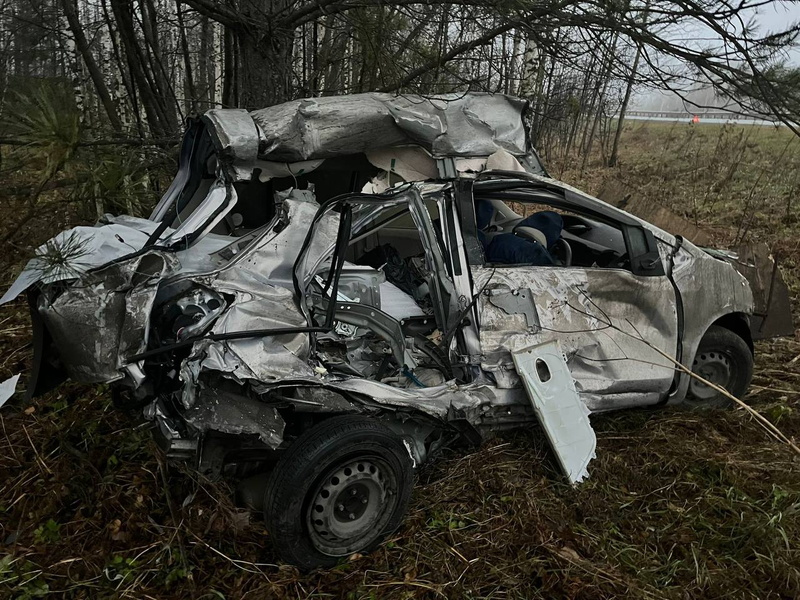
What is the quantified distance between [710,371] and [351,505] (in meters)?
2.78

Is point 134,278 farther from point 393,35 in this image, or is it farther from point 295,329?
point 393,35

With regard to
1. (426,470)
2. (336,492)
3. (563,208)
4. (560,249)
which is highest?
(563,208)

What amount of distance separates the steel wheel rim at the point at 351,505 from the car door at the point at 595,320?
0.83 metres

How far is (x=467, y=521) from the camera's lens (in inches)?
115

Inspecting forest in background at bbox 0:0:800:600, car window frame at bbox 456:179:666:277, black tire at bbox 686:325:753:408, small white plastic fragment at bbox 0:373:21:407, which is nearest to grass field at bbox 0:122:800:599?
forest in background at bbox 0:0:800:600

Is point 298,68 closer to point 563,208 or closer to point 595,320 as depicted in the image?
point 563,208

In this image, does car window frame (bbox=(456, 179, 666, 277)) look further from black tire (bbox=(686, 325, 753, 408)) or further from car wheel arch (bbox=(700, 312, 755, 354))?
car wheel arch (bbox=(700, 312, 755, 354))

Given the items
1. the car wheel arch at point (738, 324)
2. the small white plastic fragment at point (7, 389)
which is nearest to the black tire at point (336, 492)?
the small white plastic fragment at point (7, 389)

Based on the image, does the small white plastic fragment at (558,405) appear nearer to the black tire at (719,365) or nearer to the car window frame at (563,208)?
the car window frame at (563,208)

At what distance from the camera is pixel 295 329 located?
2641 millimetres

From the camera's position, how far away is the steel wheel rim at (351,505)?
2582 millimetres

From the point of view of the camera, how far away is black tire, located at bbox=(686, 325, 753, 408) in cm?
397

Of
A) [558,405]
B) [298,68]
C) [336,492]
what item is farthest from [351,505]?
[298,68]

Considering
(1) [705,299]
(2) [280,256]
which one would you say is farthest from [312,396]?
(1) [705,299]
